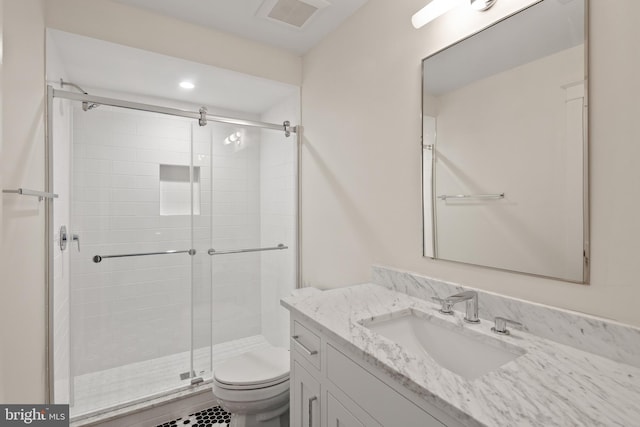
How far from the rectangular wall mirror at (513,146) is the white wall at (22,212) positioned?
159cm

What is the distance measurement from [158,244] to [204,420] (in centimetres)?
120

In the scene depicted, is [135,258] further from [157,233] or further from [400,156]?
[400,156]

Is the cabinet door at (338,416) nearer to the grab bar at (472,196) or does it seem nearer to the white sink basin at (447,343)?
the white sink basin at (447,343)

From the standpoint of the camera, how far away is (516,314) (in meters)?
1.06

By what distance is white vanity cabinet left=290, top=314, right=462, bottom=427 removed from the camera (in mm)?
758

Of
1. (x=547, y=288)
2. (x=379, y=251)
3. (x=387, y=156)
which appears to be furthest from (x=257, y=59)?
(x=547, y=288)

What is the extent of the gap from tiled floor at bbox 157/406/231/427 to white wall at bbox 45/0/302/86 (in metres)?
2.29

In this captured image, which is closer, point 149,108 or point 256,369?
point 256,369

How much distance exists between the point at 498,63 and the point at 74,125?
7.77 feet

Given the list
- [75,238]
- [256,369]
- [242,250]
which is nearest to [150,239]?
[75,238]

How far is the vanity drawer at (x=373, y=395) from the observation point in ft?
2.43

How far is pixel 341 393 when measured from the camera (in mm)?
982

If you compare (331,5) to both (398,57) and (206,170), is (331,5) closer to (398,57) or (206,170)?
(398,57)

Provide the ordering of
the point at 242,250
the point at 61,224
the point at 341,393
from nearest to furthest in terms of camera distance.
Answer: the point at 341,393, the point at 61,224, the point at 242,250
